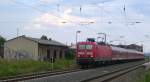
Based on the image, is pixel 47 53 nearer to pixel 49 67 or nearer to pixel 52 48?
pixel 52 48

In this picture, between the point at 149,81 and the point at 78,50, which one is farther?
the point at 78,50

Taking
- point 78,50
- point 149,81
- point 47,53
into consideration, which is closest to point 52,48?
point 47,53

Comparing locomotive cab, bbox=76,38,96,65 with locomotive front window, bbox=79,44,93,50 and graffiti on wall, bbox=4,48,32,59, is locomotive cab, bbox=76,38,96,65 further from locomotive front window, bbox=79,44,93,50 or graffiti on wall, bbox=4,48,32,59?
graffiti on wall, bbox=4,48,32,59

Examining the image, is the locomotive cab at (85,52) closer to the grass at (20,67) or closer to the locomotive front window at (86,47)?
the locomotive front window at (86,47)

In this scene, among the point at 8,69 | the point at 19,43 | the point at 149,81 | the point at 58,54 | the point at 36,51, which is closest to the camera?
the point at 149,81

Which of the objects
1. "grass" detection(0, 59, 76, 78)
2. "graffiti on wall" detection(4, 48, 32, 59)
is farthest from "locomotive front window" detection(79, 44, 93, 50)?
"graffiti on wall" detection(4, 48, 32, 59)

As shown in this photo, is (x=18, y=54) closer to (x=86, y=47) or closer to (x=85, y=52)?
(x=86, y=47)

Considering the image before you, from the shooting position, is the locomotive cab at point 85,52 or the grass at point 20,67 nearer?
the grass at point 20,67

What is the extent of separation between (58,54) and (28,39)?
8.51m

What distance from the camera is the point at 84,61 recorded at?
1690 inches

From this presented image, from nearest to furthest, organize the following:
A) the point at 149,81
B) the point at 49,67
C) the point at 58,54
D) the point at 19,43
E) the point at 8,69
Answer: the point at 149,81, the point at 8,69, the point at 49,67, the point at 19,43, the point at 58,54

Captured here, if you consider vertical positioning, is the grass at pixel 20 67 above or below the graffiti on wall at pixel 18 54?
below

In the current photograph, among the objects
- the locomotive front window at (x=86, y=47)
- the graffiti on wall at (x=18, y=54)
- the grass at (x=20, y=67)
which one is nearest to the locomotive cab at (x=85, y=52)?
the locomotive front window at (x=86, y=47)

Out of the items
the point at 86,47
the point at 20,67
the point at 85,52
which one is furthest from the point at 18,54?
the point at 20,67
